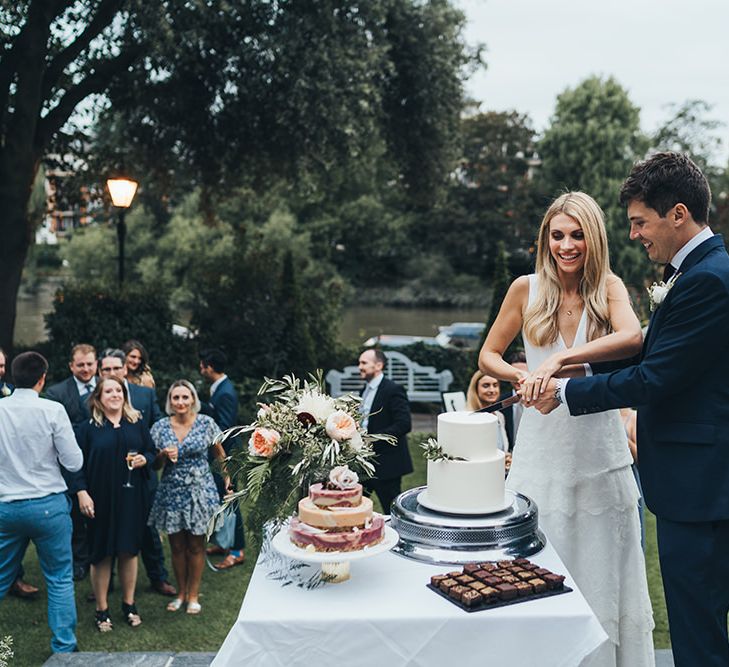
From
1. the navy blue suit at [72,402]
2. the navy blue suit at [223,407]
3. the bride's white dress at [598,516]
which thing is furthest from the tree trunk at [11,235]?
the bride's white dress at [598,516]

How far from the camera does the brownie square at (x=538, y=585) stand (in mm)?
2859

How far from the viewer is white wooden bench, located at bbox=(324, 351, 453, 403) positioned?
16.4 metres

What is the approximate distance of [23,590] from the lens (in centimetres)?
697

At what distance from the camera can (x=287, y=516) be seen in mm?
3016

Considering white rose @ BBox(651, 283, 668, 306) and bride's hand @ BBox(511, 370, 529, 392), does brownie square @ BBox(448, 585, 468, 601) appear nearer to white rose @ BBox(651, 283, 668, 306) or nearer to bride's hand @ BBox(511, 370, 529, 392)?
bride's hand @ BBox(511, 370, 529, 392)

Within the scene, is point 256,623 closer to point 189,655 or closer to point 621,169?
point 189,655

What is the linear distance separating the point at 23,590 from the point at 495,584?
18.1ft

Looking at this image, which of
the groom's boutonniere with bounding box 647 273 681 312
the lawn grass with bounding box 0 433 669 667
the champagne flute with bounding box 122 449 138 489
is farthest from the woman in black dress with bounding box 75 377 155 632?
the groom's boutonniere with bounding box 647 273 681 312

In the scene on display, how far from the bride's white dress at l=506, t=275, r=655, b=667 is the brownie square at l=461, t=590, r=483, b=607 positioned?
1066mm

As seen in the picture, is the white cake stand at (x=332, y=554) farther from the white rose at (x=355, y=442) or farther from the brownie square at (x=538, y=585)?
the brownie square at (x=538, y=585)

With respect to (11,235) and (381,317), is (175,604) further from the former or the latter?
(381,317)

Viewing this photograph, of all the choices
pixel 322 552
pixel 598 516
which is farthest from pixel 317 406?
pixel 598 516

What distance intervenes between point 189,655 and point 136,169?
1370 cm

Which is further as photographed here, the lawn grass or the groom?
the lawn grass
